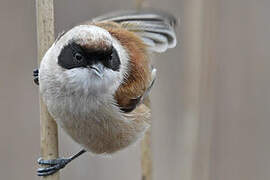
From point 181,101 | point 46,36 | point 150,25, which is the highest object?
point 150,25

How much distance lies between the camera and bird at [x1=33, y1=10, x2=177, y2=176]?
2.22 m

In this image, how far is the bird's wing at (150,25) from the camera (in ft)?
9.87

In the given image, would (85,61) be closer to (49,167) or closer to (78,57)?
(78,57)

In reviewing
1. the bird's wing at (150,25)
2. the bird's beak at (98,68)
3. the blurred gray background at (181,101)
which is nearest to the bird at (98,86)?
the bird's beak at (98,68)

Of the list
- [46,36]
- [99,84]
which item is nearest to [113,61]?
[99,84]

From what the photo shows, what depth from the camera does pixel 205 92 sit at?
9.39 feet

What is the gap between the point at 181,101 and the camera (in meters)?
3.18

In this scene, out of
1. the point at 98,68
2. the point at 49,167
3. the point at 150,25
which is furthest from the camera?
the point at 150,25

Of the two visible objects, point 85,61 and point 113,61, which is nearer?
point 85,61

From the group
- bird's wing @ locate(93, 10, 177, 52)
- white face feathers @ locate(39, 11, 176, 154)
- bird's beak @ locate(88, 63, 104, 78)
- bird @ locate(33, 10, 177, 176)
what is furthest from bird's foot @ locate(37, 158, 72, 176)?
bird's wing @ locate(93, 10, 177, 52)

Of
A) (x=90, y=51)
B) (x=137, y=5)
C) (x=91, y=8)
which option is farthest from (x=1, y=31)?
(x=90, y=51)

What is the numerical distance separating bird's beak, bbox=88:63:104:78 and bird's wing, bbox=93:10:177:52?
2.53ft

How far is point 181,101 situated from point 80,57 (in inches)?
44.2

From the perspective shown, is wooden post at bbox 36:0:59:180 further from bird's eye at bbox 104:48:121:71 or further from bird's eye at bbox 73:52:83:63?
bird's eye at bbox 104:48:121:71
